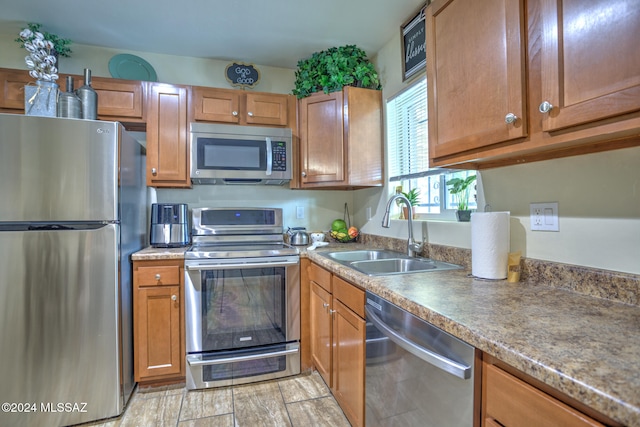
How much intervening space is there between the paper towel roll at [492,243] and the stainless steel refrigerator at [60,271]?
6.23 feet

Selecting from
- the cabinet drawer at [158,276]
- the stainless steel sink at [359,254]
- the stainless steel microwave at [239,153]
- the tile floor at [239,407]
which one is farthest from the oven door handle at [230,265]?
the tile floor at [239,407]

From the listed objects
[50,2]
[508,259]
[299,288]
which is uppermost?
[50,2]

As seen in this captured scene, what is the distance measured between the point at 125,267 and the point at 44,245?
40cm

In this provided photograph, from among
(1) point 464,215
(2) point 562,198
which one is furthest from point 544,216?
(1) point 464,215

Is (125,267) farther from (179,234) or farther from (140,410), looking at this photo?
(140,410)

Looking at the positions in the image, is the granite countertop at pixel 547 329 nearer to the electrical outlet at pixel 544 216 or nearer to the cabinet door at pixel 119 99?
the electrical outlet at pixel 544 216

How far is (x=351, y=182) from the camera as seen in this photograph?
7.55 feet

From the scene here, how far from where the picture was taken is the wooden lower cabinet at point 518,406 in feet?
1.89

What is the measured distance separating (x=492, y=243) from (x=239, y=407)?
168 cm

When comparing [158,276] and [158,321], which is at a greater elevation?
[158,276]

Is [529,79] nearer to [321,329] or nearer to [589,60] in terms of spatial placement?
[589,60]

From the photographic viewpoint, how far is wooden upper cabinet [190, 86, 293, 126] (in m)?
2.33

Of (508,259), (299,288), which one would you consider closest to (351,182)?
(299,288)

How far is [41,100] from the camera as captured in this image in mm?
1803
